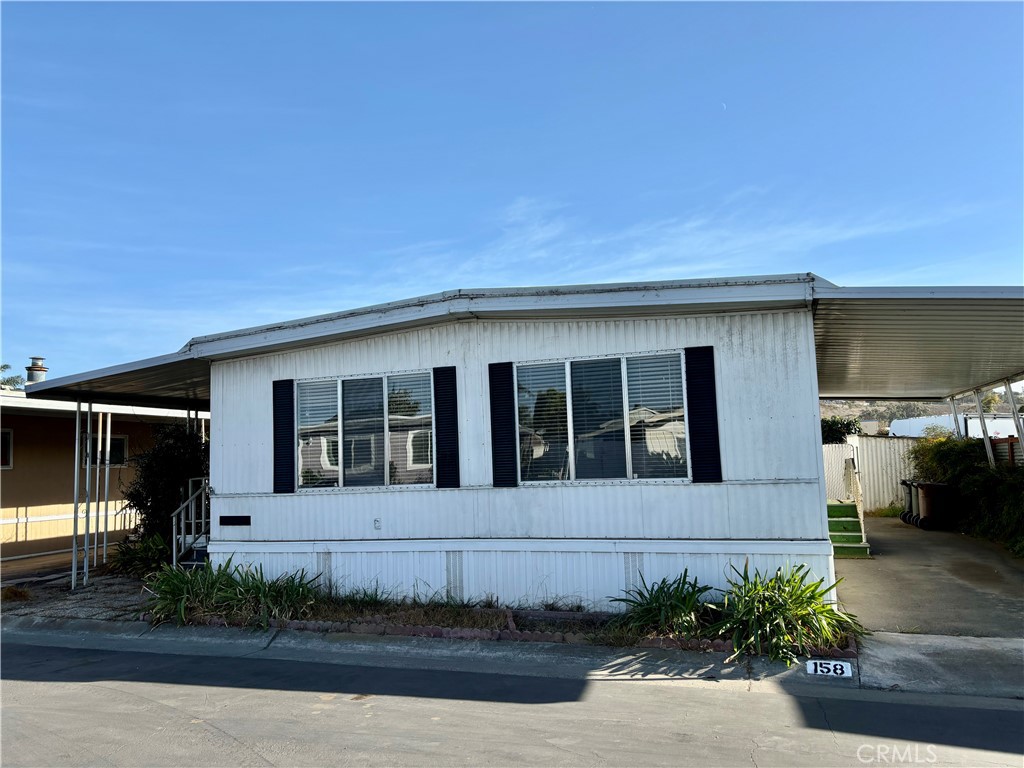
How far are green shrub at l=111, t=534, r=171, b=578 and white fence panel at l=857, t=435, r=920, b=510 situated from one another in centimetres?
1611

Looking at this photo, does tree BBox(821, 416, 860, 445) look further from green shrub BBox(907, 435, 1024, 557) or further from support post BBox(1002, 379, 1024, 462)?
support post BBox(1002, 379, 1024, 462)

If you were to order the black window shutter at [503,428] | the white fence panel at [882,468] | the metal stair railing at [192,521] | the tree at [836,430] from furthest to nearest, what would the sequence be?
the tree at [836,430] → the white fence panel at [882,468] → the metal stair railing at [192,521] → the black window shutter at [503,428]

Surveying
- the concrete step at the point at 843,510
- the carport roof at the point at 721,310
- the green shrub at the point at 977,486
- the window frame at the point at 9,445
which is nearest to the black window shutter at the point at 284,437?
the carport roof at the point at 721,310

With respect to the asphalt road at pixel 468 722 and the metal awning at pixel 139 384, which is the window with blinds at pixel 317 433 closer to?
the metal awning at pixel 139 384

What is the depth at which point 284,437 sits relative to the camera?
945 cm

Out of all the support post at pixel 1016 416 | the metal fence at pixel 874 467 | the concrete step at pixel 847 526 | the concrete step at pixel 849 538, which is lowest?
the concrete step at pixel 849 538

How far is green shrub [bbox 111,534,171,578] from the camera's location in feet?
39.4

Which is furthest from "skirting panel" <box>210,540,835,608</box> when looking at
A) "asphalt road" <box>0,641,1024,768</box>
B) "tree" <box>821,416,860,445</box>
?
"tree" <box>821,416,860,445</box>

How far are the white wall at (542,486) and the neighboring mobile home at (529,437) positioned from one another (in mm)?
20

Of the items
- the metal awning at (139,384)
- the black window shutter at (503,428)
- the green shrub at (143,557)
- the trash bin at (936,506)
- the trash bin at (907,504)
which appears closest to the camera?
the black window shutter at (503,428)

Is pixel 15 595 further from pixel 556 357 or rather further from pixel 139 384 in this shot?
pixel 556 357

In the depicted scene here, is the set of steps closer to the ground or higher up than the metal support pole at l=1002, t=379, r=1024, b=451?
closer to the ground

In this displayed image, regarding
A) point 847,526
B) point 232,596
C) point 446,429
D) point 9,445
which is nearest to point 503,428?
point 446,429

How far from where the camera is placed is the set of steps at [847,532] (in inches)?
486
